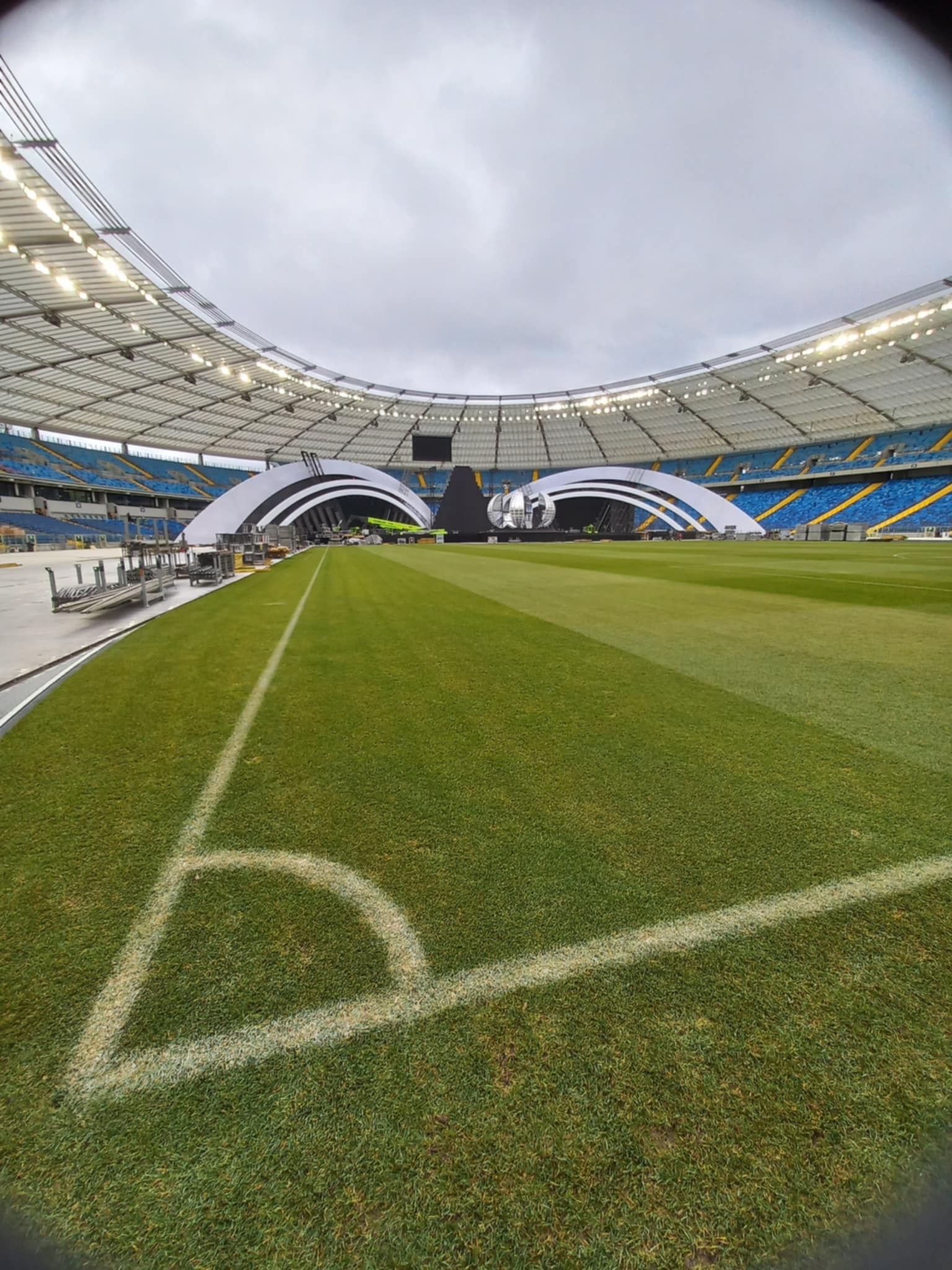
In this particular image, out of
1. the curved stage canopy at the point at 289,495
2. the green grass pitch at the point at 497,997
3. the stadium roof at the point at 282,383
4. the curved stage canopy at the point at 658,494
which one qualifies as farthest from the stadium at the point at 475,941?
the curved stage canopy at the point at 658,494

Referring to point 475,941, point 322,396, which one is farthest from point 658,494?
point 475,941

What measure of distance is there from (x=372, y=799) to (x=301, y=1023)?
1.36m

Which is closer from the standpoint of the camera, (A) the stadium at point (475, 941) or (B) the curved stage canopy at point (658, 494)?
(A) the stadium at point (475, 941)

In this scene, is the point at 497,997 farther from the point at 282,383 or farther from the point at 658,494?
the point at 658,494

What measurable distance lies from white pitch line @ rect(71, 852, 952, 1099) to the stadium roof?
23.1m

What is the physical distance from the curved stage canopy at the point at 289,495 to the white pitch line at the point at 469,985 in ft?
143

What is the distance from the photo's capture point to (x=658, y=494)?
2452 inches

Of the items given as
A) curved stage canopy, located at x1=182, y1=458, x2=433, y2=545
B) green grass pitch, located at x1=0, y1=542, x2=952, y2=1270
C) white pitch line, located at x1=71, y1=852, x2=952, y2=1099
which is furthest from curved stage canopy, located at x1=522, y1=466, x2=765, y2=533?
white pitch line, located at x1=71, y1=852, x2=952, y2=1099

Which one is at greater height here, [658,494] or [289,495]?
[658,494]

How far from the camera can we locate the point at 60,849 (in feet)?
8.02

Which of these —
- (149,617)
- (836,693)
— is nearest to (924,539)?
(836,693)

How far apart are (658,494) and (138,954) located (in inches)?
2645

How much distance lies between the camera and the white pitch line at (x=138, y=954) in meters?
1.46

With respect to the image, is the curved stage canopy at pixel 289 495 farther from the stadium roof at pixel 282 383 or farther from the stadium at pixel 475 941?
the stadium at pixel 475 941
